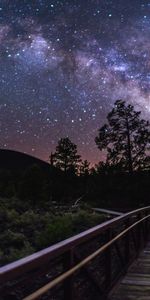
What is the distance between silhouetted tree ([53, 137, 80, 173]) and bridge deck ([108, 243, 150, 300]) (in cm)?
6565

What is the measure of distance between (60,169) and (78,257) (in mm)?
75151

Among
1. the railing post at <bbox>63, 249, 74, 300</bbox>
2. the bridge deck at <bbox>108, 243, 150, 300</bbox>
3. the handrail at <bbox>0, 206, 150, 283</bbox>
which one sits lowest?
the bridge deck at <bbox>108, 243, 150, 300</bbox>

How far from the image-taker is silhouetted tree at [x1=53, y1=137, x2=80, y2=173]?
76.9 metres

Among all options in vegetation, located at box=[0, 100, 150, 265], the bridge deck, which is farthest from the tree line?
the bridge deck

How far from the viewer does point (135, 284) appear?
27.9 ft

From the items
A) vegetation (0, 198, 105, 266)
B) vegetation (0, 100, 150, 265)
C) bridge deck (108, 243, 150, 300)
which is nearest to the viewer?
bridge deck (108, 243, 150, 300)

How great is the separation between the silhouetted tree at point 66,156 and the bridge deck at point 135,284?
65.6 m

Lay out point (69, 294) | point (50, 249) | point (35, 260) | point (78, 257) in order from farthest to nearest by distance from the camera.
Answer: point (78, 257)
point (69, 294)
point (50, 249)
point (35, 260)

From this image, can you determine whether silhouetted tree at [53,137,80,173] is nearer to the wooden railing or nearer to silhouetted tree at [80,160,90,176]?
silhouetted tree at [80,160,90,176]

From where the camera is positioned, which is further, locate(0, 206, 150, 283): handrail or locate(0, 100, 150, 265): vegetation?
locate(0, 100, 150, 265): vegetation

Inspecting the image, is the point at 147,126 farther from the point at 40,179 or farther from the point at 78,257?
the point at 78,257

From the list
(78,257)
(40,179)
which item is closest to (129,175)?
(40,179)

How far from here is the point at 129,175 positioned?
56.3 m

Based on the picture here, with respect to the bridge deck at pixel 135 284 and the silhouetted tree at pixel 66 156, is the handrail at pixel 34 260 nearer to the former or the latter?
the bridge deck at pixel 135 284
